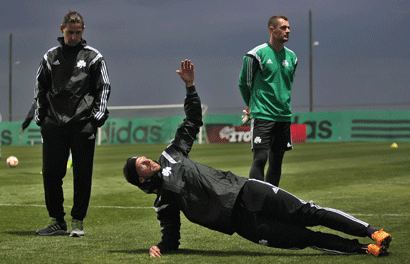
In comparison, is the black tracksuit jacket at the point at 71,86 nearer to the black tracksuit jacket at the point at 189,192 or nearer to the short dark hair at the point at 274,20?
the black tracksuit jacket at the point at 189,192

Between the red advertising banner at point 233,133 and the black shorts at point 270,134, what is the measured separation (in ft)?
84.4

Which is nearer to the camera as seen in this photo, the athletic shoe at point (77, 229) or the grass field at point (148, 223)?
the grass field at point (148, 223)

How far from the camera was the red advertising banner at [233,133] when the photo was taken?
33781mm

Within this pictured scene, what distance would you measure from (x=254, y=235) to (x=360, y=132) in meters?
29.5

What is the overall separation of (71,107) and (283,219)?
7.90 ft

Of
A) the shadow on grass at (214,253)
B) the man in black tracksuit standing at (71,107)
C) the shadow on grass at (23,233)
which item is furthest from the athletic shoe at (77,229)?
the shadow on grass at (214,253)

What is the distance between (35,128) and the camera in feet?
132

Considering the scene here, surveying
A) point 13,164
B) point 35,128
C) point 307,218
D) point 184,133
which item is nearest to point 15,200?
point 184,133

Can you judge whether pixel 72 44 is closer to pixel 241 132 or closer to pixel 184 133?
pixel 184 133

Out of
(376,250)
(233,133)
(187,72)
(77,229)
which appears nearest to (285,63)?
(187,72)

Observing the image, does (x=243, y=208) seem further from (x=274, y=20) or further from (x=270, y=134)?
(x=274, y=20)

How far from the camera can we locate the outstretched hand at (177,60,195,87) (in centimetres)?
512

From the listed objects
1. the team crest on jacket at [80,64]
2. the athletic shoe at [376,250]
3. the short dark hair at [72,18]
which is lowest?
the athletic shoe at [376,250]

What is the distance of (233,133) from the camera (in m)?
34.7
